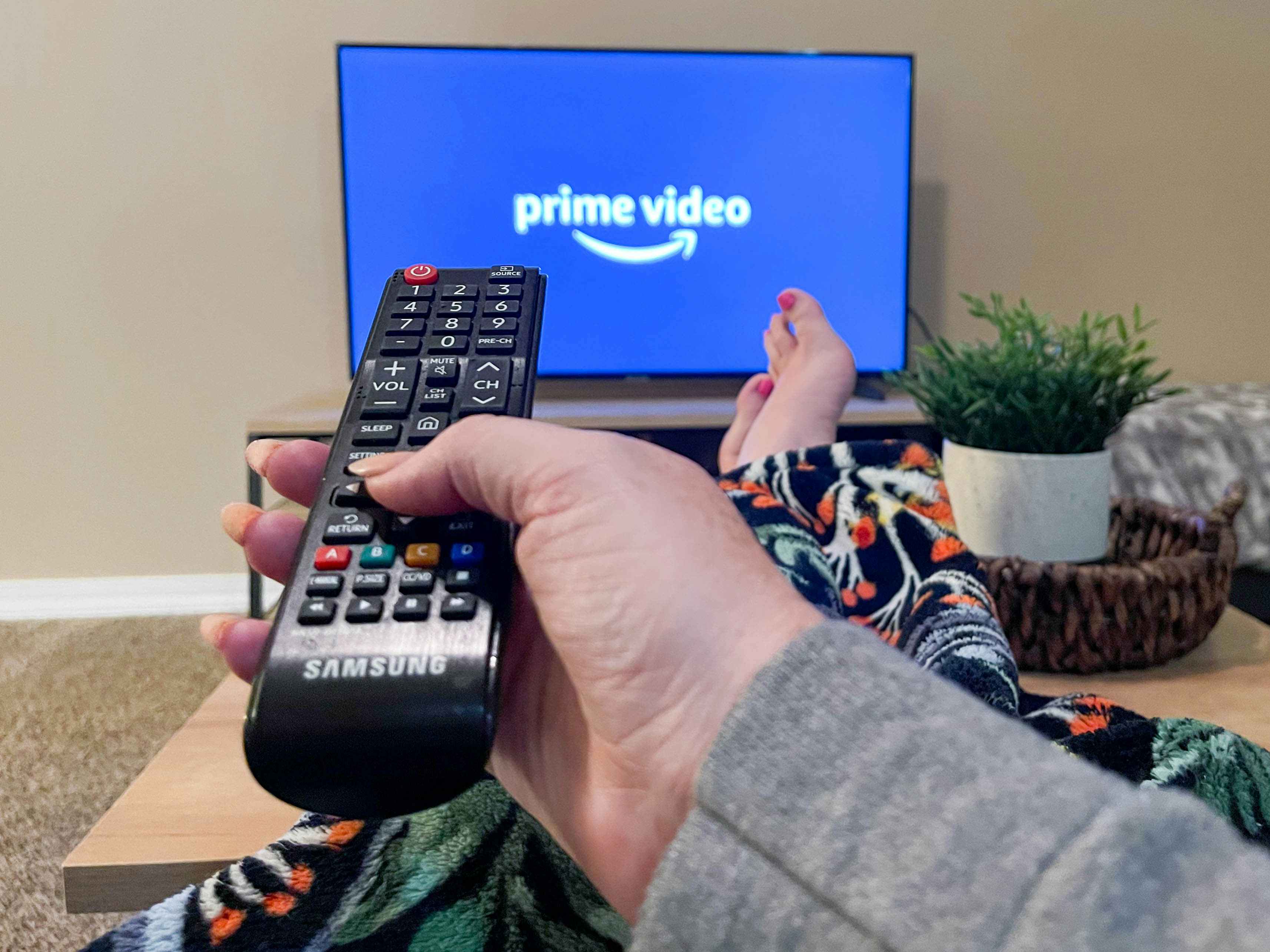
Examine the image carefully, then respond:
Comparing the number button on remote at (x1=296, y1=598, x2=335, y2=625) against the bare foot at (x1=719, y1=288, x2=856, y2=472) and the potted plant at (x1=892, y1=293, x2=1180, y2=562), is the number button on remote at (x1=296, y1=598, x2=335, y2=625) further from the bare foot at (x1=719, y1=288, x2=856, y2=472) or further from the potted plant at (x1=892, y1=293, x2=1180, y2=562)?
the bare foot at (x1=719, y1=288, x2=856, y2=472)

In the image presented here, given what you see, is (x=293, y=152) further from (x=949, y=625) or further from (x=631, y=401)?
(x=949, y=625)

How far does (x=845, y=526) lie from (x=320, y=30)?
1506 mm

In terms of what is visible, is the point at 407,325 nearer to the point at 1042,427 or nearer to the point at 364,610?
the point at 364,610

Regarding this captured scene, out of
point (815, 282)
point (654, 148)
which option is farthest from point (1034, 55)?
point (654, 148)

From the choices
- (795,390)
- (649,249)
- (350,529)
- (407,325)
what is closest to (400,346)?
(407,325)

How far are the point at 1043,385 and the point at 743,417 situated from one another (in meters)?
0.64

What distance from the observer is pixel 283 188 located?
176 cm

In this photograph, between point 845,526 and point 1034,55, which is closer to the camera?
point 845,526

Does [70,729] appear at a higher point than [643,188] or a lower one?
lower

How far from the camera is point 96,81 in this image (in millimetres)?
1711

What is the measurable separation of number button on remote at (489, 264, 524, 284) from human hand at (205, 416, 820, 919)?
17cm

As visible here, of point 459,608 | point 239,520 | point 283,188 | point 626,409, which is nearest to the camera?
point 459,608

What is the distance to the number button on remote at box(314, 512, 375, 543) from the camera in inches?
15.8

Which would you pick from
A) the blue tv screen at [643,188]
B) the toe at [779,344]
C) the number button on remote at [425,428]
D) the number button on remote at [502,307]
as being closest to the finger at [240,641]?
the number button on remote at [425,428]
